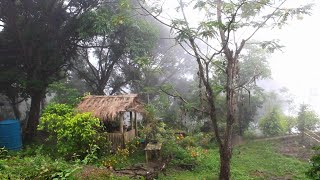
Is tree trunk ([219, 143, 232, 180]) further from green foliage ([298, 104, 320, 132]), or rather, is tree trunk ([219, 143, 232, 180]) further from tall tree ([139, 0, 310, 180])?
green foliage ([298, 104, 320, 132])

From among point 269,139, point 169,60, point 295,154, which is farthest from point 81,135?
point 169,60

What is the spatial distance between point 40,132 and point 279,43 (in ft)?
56.6

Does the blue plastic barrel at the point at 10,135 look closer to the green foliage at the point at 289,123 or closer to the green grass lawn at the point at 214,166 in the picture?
the green grass lawn at the point at 214,166

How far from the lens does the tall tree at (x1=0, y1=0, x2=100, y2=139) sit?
56.3ft

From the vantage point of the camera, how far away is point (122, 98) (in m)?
13.7

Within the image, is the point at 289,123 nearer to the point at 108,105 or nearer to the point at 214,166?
the point at 214,166

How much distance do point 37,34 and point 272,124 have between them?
15.7 m

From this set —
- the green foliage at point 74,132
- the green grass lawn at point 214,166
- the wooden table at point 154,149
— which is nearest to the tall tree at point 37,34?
the green foliage at point 74,132

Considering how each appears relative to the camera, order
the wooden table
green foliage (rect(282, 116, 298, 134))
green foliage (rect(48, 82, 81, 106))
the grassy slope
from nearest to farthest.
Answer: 1. the grassy slope
2. the wooden table
3. green foliage (rect(48, 82, 81, 106))
4. green foliage (rect(282, 116, 298, 134))

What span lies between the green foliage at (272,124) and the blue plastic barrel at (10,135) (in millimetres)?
14431

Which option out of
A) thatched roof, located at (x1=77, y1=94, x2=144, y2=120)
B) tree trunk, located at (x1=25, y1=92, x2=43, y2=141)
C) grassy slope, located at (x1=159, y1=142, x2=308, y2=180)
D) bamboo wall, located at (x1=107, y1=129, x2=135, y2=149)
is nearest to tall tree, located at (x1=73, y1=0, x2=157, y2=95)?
thatched roof, located at (x1=77, y1=94, x2=144, y2=120)

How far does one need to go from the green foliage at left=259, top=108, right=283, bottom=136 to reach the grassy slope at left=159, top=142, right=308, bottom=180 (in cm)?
285

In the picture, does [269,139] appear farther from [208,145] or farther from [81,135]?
[81,135]

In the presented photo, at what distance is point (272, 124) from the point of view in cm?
1797
